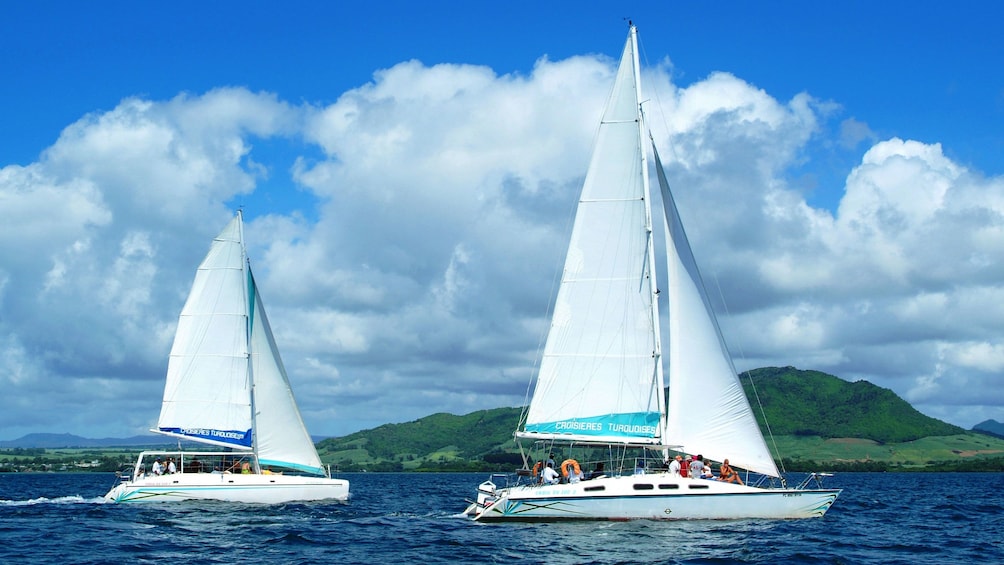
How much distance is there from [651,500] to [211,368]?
29.5m

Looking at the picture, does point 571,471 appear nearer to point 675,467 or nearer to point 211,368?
point 675,467

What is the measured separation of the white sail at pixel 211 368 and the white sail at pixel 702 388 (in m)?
27.1

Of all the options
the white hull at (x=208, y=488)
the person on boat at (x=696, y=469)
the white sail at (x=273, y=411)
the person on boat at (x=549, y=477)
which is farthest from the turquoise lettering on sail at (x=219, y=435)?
the person on boat at (x=696, y=469)

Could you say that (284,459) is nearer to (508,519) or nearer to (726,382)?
(508,519)

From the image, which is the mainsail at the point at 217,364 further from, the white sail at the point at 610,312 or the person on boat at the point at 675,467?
the person on boat at the point at 675,467

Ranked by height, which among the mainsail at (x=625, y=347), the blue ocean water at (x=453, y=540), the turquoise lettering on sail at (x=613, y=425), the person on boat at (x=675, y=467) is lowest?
the blue ocean water at (x=453, y=540)

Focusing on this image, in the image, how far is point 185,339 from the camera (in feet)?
183

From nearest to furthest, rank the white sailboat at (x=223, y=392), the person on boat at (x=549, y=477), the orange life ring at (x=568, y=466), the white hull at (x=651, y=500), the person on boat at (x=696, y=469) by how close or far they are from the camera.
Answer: the white hull at (x=651, y=500)
the person on boat at (x=696, y=469)
the orange life ring at (x=568, y=466)
the person on boat at (x=549, y=477)
the white sailboat at (x=223, y=392)

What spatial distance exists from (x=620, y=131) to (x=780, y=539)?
1696cm

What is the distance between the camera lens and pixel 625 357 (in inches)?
1547

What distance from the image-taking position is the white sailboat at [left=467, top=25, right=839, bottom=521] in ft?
128

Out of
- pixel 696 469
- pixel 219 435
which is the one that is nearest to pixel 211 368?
pixel 219 435

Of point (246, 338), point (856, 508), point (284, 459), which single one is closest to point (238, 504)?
point (284, 459)

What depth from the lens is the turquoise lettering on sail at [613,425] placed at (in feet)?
128
